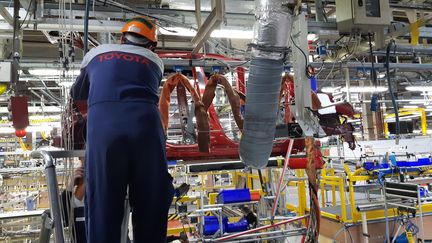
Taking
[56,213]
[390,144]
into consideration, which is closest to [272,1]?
[56,213]

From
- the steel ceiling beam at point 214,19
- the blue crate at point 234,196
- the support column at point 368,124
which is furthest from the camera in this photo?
the support column at point 368,124

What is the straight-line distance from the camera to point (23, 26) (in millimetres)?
3098

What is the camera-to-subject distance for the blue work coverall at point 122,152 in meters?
1.45

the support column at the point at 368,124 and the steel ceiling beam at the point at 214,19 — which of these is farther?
the support column at the point at 368,124

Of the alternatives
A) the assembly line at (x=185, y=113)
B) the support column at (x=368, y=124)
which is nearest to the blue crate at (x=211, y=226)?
the assembly line at (x=185, y=113)

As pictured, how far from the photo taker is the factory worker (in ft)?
4.76

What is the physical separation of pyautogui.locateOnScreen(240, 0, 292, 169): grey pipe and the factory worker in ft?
2.61

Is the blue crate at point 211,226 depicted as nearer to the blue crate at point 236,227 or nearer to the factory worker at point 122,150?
the blue crate at point 236,227

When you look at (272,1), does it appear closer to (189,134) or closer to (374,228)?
(189,134)

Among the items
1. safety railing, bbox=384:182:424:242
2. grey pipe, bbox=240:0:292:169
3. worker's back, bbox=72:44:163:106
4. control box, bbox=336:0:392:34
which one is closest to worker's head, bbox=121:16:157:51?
worker's back, bbox=72:44:163:106

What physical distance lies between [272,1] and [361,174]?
4462 mm

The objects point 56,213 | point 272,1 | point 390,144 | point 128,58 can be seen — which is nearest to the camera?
point 56,213

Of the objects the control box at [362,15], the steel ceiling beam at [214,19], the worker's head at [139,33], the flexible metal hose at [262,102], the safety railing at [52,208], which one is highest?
the control box at [362,15]

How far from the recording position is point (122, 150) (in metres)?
1.47
